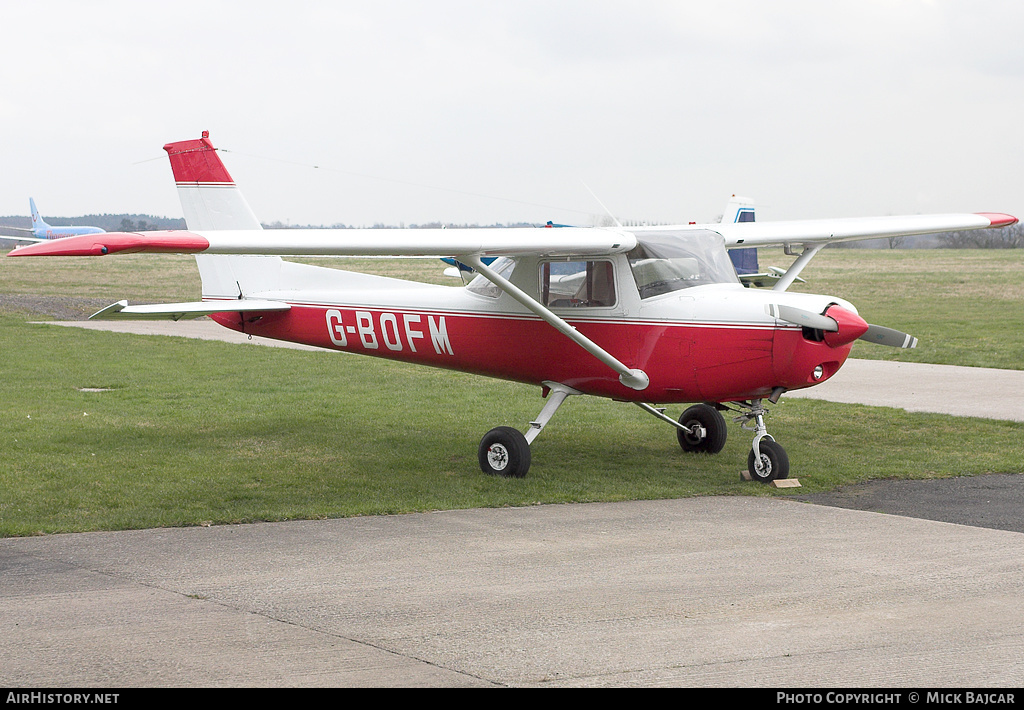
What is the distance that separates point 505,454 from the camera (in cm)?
1016

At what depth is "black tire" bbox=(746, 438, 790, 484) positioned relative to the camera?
32.1 feet

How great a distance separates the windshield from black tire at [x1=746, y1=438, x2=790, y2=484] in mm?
1564

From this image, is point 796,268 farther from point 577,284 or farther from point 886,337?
point 577,284

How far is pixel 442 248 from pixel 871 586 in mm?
4344

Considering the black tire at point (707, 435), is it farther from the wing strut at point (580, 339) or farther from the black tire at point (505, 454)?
the black tire at point (505, 454)

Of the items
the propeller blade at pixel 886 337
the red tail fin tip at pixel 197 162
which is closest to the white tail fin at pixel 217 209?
the red tail fin tip at pixel 197 162

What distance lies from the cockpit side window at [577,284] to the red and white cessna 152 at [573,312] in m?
0.01

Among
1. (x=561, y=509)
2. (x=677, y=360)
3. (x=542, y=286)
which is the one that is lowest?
(x=561, y=509)

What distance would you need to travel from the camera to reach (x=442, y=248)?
355 inches

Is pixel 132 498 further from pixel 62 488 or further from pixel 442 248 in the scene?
pixel 442 248

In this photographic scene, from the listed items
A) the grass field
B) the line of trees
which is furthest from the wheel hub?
the line of trees

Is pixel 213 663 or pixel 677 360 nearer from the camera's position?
pixel 213 663
